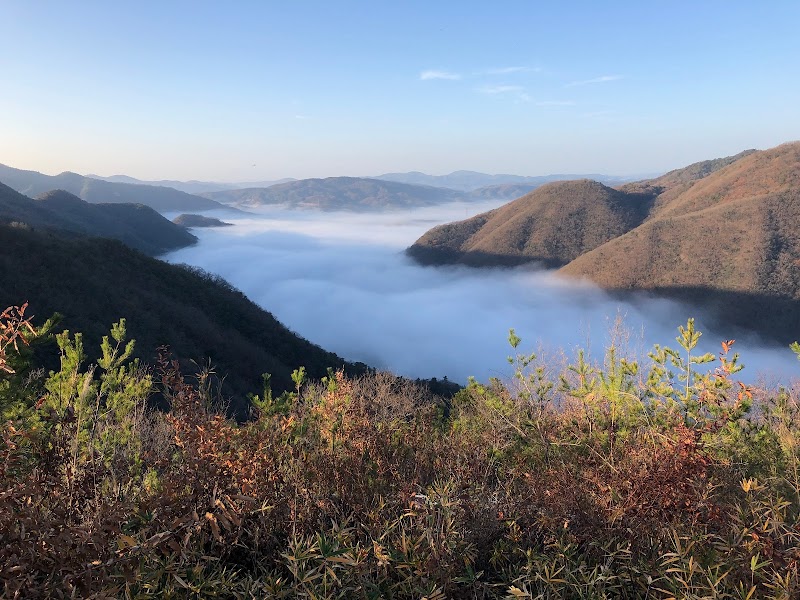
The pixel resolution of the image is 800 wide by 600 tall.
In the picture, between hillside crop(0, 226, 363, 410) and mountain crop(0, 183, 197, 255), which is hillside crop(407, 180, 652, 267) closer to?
mountain crop(0, 183, 197, 255)

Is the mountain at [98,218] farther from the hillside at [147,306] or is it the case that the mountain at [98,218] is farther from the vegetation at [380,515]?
the vegetation at [380,515]

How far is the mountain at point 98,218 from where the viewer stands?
108 m

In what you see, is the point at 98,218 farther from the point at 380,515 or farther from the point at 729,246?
the point at 380,515

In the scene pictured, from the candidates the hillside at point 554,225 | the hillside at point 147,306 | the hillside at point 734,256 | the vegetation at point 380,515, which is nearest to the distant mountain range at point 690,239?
the hillside at point 734,256

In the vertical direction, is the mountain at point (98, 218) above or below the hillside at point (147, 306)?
above

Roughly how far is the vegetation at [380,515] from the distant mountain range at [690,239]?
10872cm

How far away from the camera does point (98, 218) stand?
5871 inches

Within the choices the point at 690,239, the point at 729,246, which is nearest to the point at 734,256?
the point at 729,246

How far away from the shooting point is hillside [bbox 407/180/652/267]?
156250mm

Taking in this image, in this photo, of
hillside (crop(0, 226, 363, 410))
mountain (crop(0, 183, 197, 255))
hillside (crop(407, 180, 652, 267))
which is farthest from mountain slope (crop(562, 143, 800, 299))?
mountain (crop(0, 183, 197, 255))

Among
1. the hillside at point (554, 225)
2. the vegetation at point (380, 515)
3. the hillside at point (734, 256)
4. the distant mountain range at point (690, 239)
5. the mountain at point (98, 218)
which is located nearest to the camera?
the vegetation at point (380, 515)

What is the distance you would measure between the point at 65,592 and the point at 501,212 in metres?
188

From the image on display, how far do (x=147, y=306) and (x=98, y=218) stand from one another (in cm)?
12684

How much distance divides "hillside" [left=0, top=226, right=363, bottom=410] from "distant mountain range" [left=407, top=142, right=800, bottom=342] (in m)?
83.9
